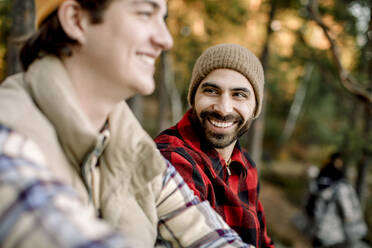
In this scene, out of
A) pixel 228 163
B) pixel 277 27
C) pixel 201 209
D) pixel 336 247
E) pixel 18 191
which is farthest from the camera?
Result: pixel 277 27

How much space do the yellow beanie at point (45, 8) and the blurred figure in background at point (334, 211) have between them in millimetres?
6052

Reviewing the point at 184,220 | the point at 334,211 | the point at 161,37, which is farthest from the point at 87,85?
the point at 334,211

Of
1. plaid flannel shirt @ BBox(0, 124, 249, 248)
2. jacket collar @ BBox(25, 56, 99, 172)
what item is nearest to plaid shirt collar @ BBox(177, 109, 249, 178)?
jacket collar @ BBox(25, 56, 99, 172)

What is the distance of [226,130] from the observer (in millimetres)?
2145

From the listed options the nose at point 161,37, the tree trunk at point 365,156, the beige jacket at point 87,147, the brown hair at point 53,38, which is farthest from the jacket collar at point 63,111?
the tree trunk at point 365,156

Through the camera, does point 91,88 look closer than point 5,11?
Yes

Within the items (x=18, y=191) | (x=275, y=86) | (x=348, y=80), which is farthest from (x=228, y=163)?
(x=275, y=86)

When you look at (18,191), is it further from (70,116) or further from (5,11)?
(5,11)

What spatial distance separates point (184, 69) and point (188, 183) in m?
13.3

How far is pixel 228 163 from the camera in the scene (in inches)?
89.1

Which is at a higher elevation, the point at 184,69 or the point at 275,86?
the point at 184,69

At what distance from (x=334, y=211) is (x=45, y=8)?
6.17 meters

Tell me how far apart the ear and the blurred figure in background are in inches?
236

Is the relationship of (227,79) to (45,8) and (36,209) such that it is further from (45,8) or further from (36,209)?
(36,209)
